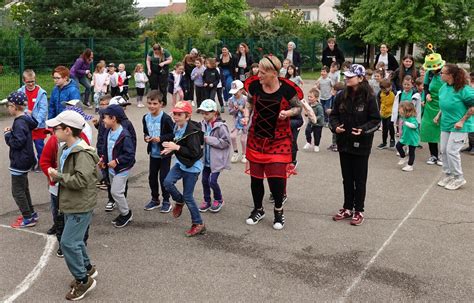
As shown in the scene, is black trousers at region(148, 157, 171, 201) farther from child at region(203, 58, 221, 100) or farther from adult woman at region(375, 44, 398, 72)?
adult woman at region(375, 44, 398, 72)

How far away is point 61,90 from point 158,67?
7.97m

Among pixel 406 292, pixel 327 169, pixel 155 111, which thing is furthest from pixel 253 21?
pixel 406 292

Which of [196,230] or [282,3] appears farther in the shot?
[282,3]

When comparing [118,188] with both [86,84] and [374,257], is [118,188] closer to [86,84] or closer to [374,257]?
[374,257]

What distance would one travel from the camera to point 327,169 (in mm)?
9281

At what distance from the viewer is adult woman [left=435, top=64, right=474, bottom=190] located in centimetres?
766

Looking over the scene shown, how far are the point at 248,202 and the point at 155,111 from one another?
1882mm

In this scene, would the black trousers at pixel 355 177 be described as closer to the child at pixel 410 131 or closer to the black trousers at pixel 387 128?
the child at pixel 410 131

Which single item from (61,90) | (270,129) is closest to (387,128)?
(270,129)

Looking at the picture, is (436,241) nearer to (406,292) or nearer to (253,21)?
(406,292)

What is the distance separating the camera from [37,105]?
8.04 m

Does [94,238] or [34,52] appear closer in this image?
[94,238]

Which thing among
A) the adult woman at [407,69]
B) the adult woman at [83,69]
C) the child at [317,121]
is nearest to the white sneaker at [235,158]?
the child at [317,121]

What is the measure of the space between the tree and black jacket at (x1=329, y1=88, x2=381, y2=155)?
61.8 ft
